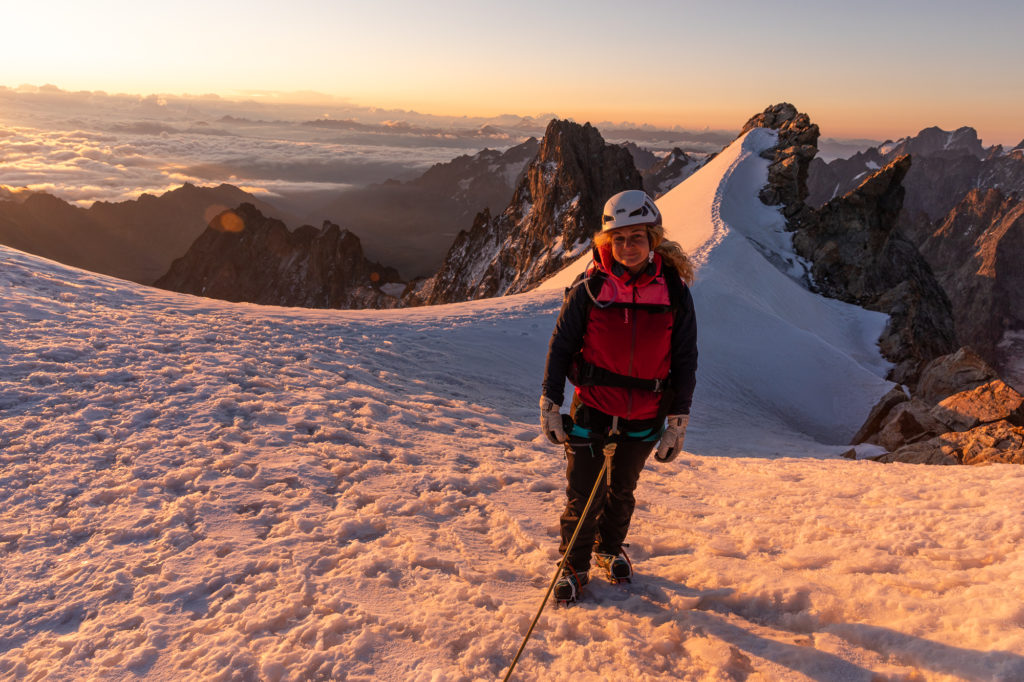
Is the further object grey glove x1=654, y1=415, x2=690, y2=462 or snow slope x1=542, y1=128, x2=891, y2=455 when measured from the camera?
snow slope x1=542, y1=128, x2=891, y2=455

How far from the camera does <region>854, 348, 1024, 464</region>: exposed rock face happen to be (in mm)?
7648

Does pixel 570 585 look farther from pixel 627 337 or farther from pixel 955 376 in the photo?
pixel 955 376

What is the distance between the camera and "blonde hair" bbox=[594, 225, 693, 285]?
3883 mm

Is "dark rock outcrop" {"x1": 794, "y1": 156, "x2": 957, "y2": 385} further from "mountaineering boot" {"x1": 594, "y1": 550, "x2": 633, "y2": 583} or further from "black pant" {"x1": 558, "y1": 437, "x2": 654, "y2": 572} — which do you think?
"black pant" {"x1": 558, "y1": 437, "x2": 654, "y2": 572}

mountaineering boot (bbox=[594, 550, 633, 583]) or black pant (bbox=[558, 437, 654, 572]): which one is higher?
black pant (bbox=[558, 437, 654, 572])

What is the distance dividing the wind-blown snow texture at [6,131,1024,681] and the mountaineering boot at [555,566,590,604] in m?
0.10

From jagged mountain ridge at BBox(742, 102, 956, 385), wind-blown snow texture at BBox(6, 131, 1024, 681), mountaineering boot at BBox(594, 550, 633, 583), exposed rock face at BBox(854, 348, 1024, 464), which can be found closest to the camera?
wind-blown snow texture at BBox(6, 131, 1024, 681)

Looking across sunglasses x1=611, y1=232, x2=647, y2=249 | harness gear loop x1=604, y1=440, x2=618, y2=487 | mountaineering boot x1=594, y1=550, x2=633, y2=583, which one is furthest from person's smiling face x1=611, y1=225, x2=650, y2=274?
mountaineering boot x1=594, y1=550, x2=633, y2=583

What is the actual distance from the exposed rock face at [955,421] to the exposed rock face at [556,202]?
2649 inches

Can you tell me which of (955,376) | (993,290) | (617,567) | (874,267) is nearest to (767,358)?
(955,376)

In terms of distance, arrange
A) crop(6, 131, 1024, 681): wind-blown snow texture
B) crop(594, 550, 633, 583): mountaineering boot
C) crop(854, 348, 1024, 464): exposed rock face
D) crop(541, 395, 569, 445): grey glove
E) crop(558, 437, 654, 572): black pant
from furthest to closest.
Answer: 1. crop(854, 348, 1024, 464): exposed rock face
2. crop(594, 550, 633, 583): mountaineering boot
3. crop(558, 437, 654, 572): black pant
4. crop(541, 395, 569, 445): grey glove
5. crop(6, 131, 1024, 681): wind-blown snow texture

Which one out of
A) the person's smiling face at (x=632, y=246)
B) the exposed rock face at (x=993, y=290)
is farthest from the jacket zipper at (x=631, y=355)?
the exposed rock face at (x=993, y=290)

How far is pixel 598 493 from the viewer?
13.9 feet

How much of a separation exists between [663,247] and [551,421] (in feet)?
5.22
